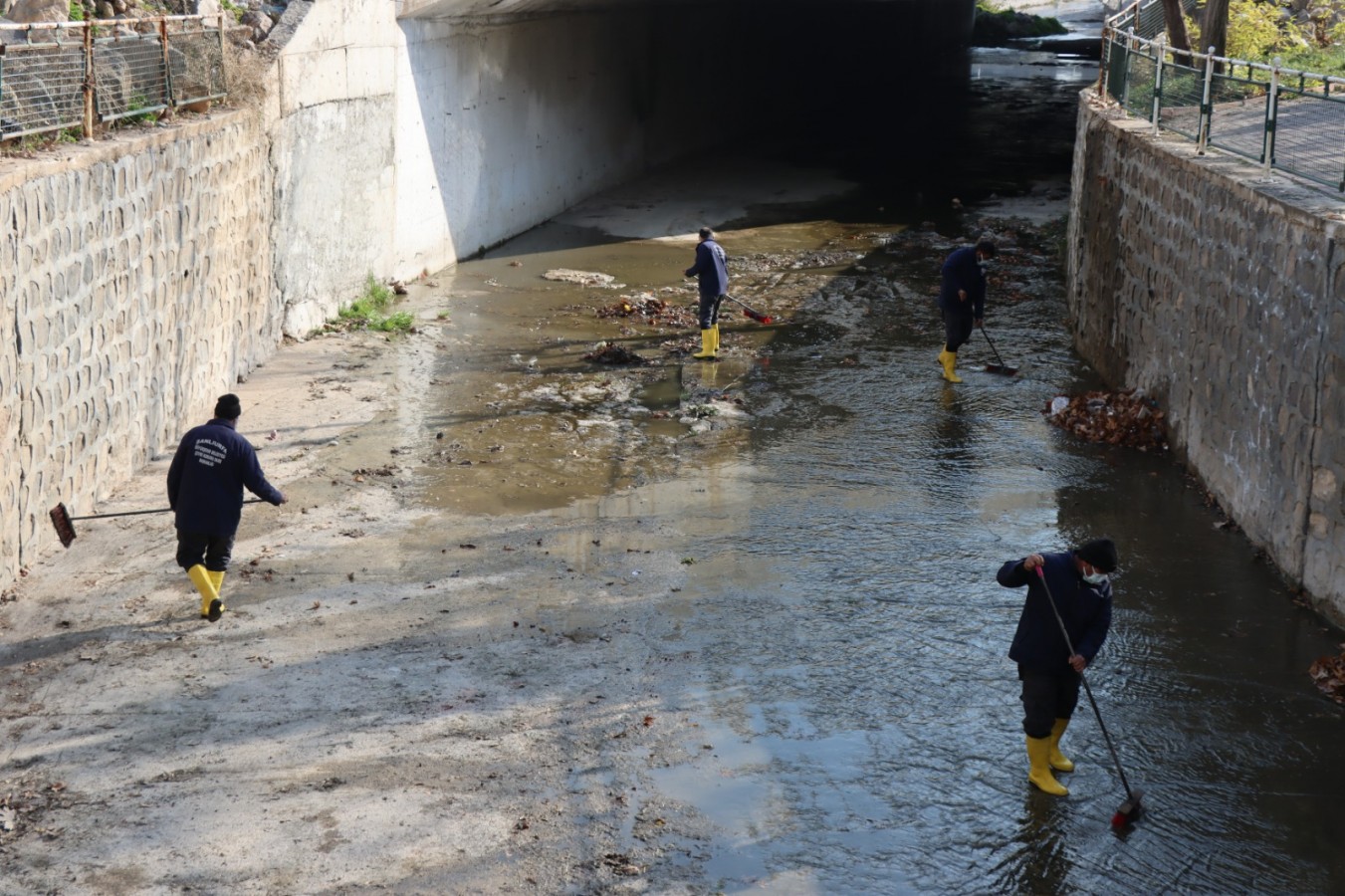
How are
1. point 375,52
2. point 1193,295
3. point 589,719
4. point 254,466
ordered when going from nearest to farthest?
point 589,719 → point 254,466 → point 1193,295 → point 375,52

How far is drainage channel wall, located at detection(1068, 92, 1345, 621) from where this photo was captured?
8.88m

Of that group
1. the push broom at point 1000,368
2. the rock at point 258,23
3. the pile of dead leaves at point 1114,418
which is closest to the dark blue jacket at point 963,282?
the push broom at point 1000,368

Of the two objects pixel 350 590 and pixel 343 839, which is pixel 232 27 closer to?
pixel 350 590

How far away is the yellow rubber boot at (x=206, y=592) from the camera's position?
8.47m

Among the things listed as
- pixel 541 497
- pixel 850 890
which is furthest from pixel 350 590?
pixel 850 890

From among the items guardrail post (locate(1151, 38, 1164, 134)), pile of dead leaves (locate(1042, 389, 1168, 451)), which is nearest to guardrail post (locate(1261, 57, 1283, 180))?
pile of dead leaves (locate(1042, 389, 1168, 451))

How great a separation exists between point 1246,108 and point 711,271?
5.81 m

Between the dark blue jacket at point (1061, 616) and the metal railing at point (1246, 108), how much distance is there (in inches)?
180

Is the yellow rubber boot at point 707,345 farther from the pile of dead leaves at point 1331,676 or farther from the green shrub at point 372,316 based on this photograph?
the pile of dead leaves at point 1331,676

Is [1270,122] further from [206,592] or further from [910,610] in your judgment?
[206,592]

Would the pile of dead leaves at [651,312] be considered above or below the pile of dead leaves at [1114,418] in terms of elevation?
above

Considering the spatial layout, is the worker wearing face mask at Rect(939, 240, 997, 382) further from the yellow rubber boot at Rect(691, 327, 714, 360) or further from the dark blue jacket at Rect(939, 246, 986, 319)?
the yellow rubber boot at Rect(691, 327, 714, 360)

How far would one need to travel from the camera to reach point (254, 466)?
8.60 metres

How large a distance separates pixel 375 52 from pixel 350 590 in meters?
9.91
